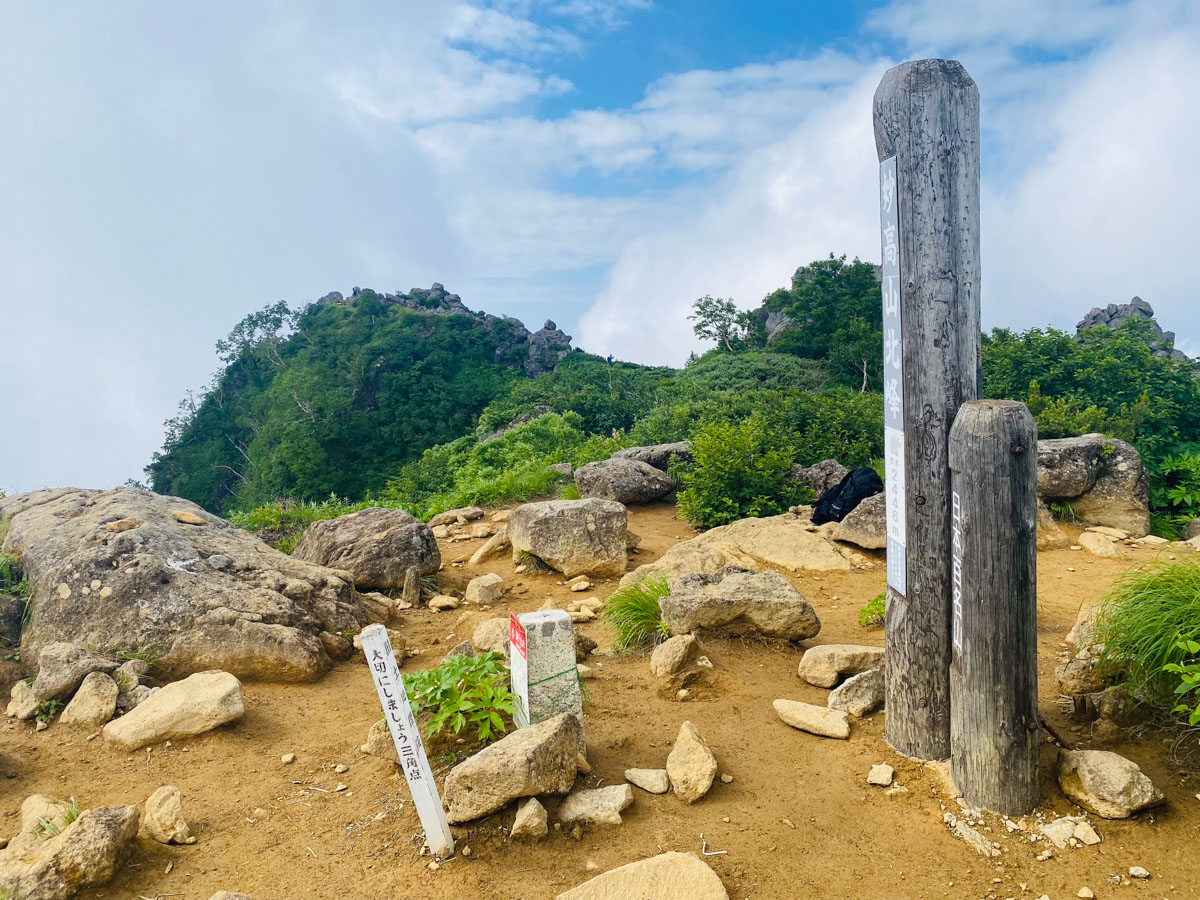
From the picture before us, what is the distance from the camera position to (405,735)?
3209mm

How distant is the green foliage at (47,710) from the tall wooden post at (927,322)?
5089 mm

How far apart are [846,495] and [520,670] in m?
6.35

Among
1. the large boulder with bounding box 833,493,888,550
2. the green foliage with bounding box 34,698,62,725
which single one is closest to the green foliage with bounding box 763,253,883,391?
the large boulder with bounding box 833,493,888,550

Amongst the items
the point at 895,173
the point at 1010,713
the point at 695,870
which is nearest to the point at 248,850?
the point at 695,870

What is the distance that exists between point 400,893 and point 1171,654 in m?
3.59

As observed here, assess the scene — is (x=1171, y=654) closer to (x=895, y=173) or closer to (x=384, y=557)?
(x=895, y=173)

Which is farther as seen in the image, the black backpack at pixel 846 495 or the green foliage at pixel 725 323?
the green foliage at pixel 725 323

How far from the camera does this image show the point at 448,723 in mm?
3916

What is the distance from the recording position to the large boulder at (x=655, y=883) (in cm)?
290

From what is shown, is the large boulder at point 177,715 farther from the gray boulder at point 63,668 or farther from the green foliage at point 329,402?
the green foliage at point 329,402

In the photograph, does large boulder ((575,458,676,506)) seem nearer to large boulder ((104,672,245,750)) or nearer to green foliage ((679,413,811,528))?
green foliage ((679,413,811,528))

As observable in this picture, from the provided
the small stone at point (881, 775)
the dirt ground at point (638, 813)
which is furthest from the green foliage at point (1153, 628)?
the small stone at point (881, 775)

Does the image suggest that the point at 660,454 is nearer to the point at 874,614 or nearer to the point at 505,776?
the point at 874,614

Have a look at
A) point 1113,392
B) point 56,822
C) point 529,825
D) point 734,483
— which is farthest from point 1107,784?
point 1113,392
